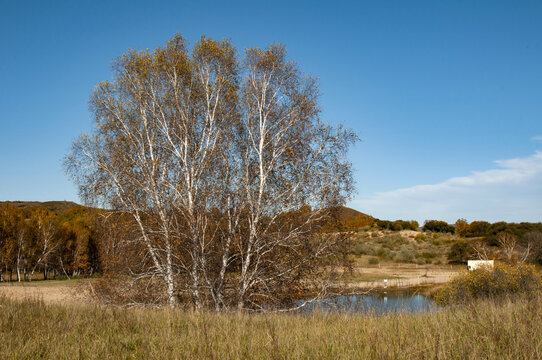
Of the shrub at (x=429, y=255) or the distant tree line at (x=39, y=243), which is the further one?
the shrub at (x=429, y=255)

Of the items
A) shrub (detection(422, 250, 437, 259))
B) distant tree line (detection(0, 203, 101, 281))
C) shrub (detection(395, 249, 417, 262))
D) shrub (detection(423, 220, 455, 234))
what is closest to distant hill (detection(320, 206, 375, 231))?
distant tree line (detection(0, 203, 101, 281))

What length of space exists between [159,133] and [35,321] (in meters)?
9.12

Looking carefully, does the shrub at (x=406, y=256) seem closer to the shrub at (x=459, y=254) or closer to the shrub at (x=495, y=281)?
the shrub at (x=459, y=254)

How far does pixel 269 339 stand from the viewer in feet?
16.0

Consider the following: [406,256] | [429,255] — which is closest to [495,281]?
[406,256]

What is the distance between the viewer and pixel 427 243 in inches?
2559

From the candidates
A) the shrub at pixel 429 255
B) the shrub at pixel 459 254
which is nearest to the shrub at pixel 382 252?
the shrub at pixel 429 255

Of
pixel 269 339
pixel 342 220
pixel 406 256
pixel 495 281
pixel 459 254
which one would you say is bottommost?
pixel 406 256

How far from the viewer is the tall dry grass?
13.8ft

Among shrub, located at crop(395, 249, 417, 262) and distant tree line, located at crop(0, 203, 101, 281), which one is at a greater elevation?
distant tree line, located at crop(0, 203, 101, 281)

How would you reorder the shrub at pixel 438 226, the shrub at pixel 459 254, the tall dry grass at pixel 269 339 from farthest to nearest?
1. the shrub at pixel 438 226
2. the shrub at pixel 459 254
3. the tall dry grass at pixel 269 339

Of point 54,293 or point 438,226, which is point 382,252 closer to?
point 438,226

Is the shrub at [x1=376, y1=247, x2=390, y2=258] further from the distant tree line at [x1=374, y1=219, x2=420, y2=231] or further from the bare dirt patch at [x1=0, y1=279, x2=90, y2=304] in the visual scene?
the bare dirt patch at [x1=0, y1=279, x2=90, y2=304]

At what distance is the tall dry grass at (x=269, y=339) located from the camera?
13.8 feet
